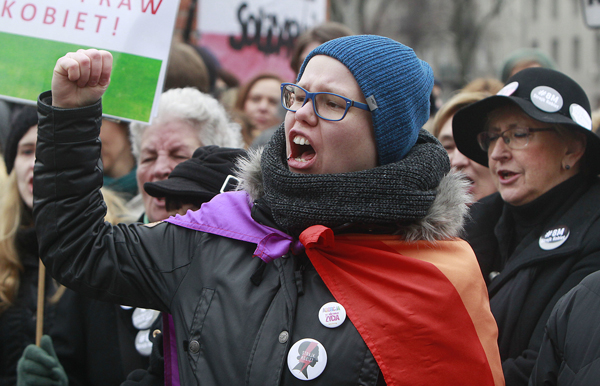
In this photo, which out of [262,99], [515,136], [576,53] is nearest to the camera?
[515,136]

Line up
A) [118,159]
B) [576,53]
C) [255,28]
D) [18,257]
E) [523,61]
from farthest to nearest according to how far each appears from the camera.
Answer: [576,53] → [255,28] → [523,61] → [118,159] → [18,257]

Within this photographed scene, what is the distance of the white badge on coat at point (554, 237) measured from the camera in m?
2.57

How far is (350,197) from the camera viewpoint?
1880mm

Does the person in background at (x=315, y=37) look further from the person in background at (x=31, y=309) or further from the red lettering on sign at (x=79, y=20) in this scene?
the red lettering on sign at (x=79, y=20)

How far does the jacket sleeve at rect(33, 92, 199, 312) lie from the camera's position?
5.92 feet

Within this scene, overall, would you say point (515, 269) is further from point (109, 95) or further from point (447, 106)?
point (109, 95)

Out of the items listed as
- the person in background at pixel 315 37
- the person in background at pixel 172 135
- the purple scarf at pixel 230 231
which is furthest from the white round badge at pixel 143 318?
the person in background at pixel 315 37

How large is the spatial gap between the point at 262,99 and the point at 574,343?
4.48 meters

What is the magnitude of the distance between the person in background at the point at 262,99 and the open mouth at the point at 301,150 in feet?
13.0

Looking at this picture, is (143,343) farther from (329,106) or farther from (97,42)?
(329,106)

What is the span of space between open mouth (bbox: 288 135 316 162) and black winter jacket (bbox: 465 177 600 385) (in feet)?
3.74

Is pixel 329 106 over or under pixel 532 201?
over

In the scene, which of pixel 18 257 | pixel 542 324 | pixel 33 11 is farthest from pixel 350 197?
pixel 18 257

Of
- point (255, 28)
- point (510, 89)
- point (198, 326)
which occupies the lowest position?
point (198, 326)
